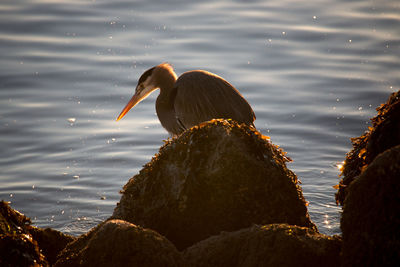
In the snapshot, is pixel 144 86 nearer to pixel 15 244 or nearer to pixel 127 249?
pixel 15 244

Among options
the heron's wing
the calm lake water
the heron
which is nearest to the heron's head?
the calm lake water

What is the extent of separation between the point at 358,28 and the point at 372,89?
2.49 meters

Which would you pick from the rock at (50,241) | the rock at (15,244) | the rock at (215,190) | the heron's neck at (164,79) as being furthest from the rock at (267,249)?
the heron's neck at (164,79)

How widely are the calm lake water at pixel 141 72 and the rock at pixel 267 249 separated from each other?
2.96 metres

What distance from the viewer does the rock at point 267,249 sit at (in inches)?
134

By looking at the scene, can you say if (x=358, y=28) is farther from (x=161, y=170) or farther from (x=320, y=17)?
(x=161, y=170)

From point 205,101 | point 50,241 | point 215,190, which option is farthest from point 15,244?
point 205,101

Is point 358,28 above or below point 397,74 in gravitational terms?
above

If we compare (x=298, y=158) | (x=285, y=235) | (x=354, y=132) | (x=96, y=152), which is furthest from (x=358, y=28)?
(x=285, y=235)

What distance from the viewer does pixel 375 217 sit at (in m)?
3.16

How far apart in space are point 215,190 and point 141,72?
6.92 metres

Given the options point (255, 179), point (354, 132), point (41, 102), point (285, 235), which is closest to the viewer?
point (285, 235)

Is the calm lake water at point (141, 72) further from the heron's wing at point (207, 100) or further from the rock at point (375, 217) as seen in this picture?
the rock at point (375, 217)

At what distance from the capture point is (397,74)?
10555 millimetres
